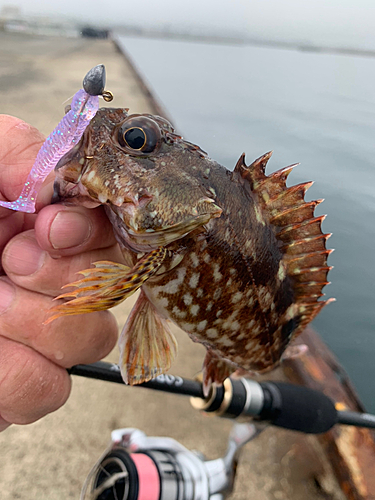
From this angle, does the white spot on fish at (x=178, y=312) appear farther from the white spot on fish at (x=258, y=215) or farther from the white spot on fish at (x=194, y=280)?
the white spot on fish at (x=258, y=215)

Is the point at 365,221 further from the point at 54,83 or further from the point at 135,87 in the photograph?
the point at 135,87

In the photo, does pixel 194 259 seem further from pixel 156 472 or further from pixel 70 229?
pixel 156 472

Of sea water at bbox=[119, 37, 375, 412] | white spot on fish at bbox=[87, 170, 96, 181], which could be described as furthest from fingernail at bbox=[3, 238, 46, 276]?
sea water at bbox=[119, 37, 375, 412]

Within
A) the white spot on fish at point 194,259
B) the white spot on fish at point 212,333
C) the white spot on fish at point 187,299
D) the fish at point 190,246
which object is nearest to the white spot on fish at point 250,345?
the fish at point 190,246

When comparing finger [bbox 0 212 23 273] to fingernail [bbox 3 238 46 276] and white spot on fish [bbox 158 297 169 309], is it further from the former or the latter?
white spot on fish [bbox 158 297 169 309]

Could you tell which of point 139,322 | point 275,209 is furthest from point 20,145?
point 275,209

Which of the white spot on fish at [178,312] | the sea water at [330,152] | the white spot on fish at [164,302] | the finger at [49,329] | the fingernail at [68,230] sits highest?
the sea water at [330,152]
